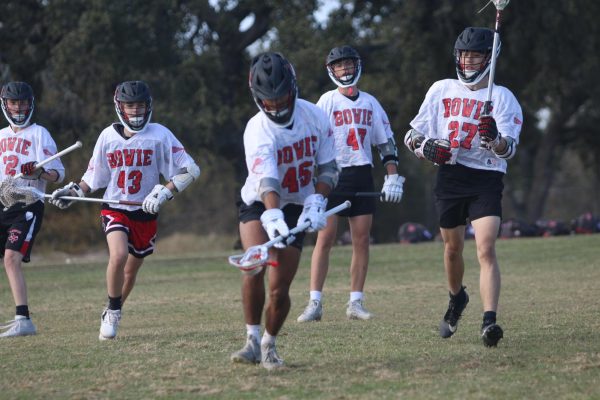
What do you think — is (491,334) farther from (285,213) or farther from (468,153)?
(285,213)

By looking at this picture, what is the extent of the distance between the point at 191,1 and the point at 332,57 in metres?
17.2

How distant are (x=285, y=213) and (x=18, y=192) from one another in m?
3.70

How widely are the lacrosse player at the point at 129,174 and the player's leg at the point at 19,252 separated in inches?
36.5

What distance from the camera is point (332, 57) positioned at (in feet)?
33.9

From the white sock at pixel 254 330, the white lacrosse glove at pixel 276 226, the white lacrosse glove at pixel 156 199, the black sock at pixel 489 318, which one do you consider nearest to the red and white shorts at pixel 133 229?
the white lacrosse glove at pixel 156 199

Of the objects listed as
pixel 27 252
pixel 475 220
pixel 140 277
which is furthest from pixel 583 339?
pixel 140 277

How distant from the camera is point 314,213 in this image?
22.0 ft

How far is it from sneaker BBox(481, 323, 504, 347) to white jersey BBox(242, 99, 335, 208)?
1.61 m

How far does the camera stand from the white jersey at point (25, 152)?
33.1 feet

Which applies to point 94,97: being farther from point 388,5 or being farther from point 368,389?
point 368,389

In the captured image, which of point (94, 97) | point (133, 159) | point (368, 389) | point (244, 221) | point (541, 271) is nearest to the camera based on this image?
point (368, 389)

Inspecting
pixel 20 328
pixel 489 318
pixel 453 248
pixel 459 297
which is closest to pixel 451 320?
pixel 459 297

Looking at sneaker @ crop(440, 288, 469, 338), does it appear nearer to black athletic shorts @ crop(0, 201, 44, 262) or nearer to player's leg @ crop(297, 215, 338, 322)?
player's leg @ crop(297, 215, 338, 322)

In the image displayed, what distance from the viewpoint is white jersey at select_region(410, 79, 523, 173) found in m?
8.06
